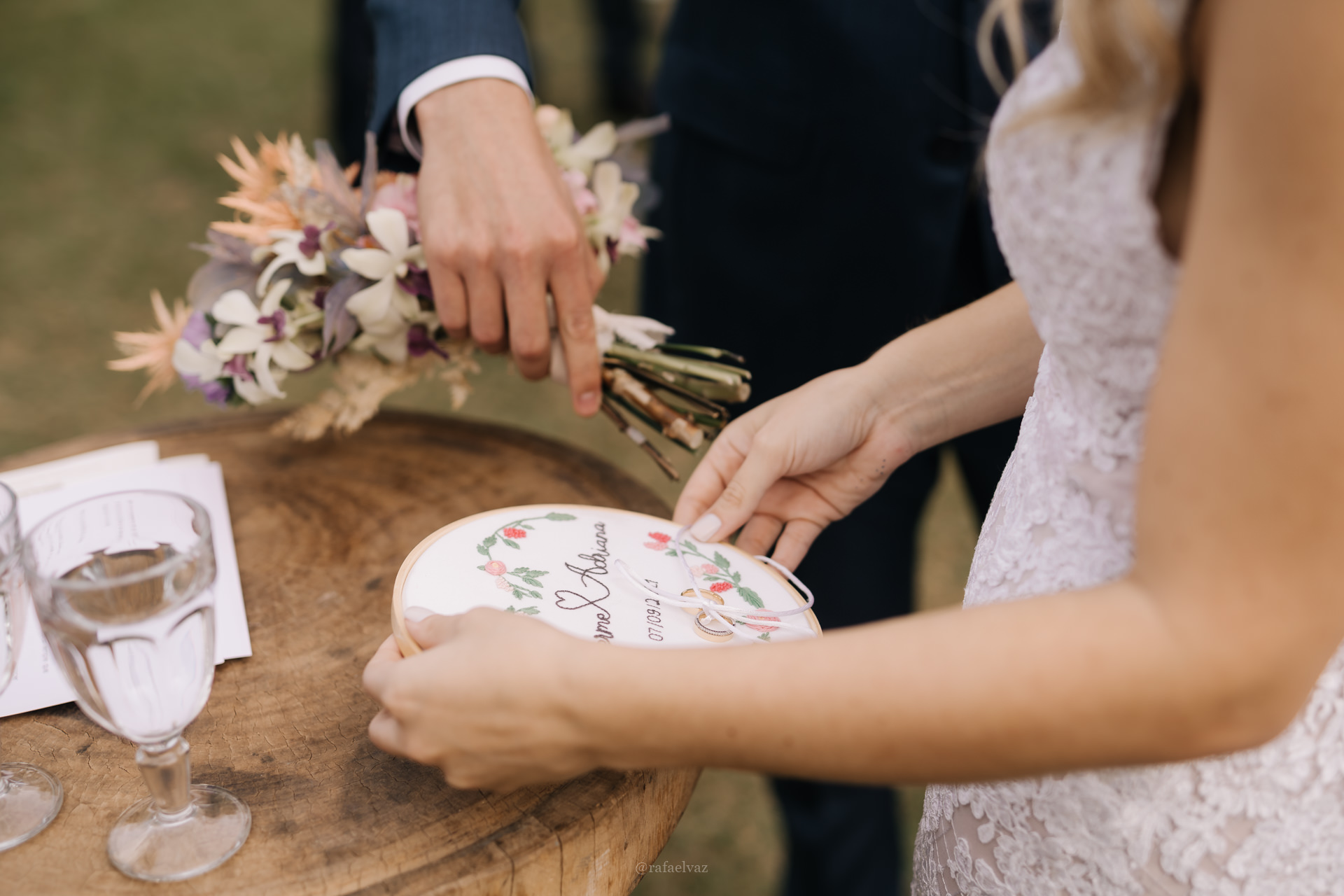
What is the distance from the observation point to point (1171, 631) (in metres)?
0.56

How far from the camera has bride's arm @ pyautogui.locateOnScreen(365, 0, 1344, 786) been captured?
Result: 502 millimetres

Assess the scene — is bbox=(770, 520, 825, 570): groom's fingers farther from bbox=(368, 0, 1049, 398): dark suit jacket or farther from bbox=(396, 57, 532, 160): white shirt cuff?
bbox=(396, 57, 532, 160): white shirt cuff

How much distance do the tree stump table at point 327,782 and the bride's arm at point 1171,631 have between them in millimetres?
136

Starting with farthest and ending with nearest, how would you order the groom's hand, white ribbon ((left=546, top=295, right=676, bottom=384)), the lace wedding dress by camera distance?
white ribbon ((left=546, top=295, right=676, bottom=384)), the groom's hand, the lace wedding dress

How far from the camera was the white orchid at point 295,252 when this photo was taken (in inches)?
46.8

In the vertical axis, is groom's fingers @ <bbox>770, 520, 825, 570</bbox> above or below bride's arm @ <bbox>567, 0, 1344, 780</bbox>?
below

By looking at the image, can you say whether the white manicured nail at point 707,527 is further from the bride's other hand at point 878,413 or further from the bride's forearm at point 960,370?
the bride's forearm at point 960,370

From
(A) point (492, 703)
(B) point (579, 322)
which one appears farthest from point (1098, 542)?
(B) point (579, 322)

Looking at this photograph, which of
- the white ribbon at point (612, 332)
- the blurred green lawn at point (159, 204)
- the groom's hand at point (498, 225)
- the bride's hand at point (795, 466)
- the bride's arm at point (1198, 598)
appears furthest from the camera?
the blurred green lawn at point (159, 204)

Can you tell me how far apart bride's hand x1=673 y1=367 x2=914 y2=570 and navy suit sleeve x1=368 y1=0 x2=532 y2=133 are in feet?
1.95

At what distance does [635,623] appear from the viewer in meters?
0.92

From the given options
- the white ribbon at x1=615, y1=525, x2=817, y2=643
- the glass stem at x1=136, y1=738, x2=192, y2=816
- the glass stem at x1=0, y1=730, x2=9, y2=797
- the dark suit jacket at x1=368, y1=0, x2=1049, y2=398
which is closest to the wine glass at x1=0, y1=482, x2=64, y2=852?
the glass stem at x1=0, y1=730, x2=9, y2=797

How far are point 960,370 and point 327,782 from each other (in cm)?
77

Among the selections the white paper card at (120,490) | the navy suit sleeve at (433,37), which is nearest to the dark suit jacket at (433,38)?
the navy suit sleeve at (433,37)
